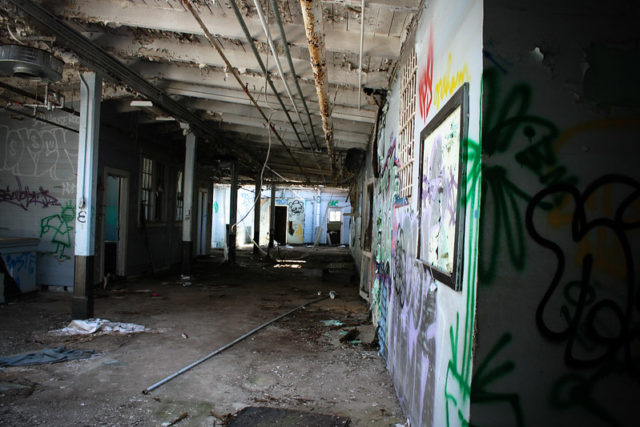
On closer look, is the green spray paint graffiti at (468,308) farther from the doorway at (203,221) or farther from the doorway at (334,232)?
the doorway at (334,232)

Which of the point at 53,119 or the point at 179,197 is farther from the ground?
the point at 53,119

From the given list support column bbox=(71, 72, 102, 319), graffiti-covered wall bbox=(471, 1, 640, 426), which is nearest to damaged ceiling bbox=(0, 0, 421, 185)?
support column bbox=(71, 72, 102, 319)

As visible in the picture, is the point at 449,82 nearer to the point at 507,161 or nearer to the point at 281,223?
the point at 507,161

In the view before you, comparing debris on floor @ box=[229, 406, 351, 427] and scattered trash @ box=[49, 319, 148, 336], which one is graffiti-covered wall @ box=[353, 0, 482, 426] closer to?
debris on floor @ box=[229, 406, 351, 427]

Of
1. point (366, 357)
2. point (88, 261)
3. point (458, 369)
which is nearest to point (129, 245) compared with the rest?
point (88, 261)

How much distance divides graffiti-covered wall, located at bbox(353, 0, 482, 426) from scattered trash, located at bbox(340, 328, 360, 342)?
120cm

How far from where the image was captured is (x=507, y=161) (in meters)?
1.73

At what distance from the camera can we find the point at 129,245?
29.3 feet

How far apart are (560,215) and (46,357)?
465cm

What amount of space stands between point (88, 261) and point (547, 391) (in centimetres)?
540

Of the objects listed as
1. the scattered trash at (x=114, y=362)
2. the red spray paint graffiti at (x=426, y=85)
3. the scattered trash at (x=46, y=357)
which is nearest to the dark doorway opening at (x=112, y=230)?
the scattered trash at (x=46, y=357)

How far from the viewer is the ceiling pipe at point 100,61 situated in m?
4.15

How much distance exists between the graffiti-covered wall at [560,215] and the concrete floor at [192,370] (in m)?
1.61

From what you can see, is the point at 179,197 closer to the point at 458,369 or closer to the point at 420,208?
the point at 420,208
